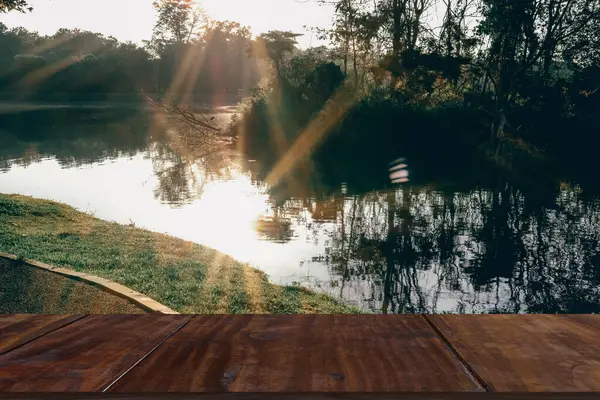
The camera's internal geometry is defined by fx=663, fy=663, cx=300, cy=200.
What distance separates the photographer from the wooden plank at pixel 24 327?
152 cm

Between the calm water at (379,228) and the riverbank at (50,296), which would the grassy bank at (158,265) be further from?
the calm water at (379,228)

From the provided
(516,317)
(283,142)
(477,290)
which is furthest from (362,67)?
(516,317)

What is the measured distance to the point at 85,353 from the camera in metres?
1.43

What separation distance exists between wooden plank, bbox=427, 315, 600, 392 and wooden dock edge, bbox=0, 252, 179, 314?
6.20m

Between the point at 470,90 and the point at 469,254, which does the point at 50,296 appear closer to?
the point at 469,254

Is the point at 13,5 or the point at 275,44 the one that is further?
the point at 275,44

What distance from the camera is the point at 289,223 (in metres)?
18.8

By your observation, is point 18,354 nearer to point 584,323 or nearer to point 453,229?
point 584,323

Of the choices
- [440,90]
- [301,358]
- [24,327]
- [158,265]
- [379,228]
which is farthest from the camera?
[440,90]

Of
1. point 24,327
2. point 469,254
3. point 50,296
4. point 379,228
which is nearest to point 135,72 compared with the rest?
point 379,228

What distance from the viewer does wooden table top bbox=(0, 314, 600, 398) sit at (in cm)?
125

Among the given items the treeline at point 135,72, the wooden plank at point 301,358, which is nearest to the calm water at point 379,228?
the wooden plank at point 301,358

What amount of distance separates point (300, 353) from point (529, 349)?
0.50 meters

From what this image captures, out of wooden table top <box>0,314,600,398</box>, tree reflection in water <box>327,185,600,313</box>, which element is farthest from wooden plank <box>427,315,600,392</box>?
tree reflection in water <box>327,185,600,313</box>
